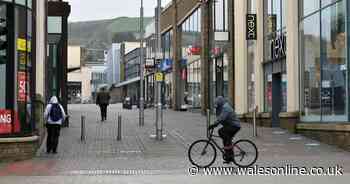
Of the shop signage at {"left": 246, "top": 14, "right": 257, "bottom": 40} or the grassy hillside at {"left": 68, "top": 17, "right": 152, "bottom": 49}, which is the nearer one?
the shop signage at {"left": 246, "top": 14, "right": 257, "bottom": 40}

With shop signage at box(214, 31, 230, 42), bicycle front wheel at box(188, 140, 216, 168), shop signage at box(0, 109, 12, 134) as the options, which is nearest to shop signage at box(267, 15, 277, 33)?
shop signage at box(214, 31, 230, 42)

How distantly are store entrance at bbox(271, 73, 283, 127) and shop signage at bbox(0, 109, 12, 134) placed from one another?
1313cm

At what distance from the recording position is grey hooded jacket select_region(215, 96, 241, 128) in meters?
15.6

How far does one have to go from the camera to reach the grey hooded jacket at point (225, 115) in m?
15.6

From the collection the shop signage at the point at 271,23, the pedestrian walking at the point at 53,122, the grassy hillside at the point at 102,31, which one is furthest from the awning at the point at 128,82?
the pedestrian walking at the point at 53,122

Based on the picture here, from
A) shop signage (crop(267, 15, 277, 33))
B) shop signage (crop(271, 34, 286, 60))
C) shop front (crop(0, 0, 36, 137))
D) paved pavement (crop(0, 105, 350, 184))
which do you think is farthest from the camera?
shop signage (crop(267, 15, 277, 33))

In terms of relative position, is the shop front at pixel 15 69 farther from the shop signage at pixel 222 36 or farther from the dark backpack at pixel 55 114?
the shop signage at pixel 222 36

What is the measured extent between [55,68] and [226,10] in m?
9.89

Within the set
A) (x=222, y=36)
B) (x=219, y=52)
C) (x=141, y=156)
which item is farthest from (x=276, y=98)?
(x=141, y=156)

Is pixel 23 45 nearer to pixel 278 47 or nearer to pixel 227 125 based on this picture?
pixel 227 125

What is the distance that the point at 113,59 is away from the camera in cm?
11388

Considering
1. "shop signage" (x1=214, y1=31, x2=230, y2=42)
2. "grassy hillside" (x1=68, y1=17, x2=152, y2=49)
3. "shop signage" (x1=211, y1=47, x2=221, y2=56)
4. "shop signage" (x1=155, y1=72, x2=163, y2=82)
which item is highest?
"grassy hillside" (x1=68, y1=17, x2=152, y2=49)

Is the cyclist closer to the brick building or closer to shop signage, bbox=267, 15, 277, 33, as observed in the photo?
the brick building

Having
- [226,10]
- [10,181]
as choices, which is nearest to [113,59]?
[226,10]
